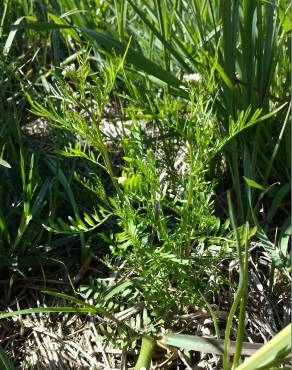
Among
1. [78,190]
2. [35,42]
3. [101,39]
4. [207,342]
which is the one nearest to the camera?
[207,342]

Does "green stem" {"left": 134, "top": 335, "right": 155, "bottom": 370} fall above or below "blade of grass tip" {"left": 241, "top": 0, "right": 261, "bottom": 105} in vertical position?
below

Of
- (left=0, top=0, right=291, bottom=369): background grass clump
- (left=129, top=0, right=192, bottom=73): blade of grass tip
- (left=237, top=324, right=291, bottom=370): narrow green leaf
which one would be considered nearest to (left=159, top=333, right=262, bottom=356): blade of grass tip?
(left=0, top=0, right=291, bottom=369): background grass clump

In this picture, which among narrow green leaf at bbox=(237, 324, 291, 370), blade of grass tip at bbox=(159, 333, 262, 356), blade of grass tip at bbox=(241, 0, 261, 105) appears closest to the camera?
narrow green leaf at bbox=(237, 324, 291, 370)

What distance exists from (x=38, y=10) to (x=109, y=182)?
2.28 ft

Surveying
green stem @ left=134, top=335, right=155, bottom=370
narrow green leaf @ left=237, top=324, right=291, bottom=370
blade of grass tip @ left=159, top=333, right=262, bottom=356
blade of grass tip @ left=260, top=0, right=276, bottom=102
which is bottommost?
green stem @ left=134, top=335, right=155, bottom=370

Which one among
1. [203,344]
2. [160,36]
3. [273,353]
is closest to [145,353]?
[203,344]

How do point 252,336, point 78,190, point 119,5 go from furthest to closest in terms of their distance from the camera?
point 119,5, point 78,190, point 252,336

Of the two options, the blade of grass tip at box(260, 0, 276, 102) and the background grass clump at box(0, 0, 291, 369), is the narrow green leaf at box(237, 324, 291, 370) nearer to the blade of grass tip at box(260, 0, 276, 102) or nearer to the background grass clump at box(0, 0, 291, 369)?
the background grass clump at box(0, 0, 291, 369)

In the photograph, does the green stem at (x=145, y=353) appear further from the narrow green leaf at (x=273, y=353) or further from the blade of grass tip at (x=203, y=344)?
the narrow green leaf at (x=273, y=353)

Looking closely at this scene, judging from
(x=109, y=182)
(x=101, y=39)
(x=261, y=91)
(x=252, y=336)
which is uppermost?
(x=101, y=39)

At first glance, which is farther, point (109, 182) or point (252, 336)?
point (109, 182)

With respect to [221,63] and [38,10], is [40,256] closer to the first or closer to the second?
[221,63]

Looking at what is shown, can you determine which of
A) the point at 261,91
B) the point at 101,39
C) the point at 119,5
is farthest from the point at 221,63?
the point at 119,5

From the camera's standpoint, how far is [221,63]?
1486 millimetres
